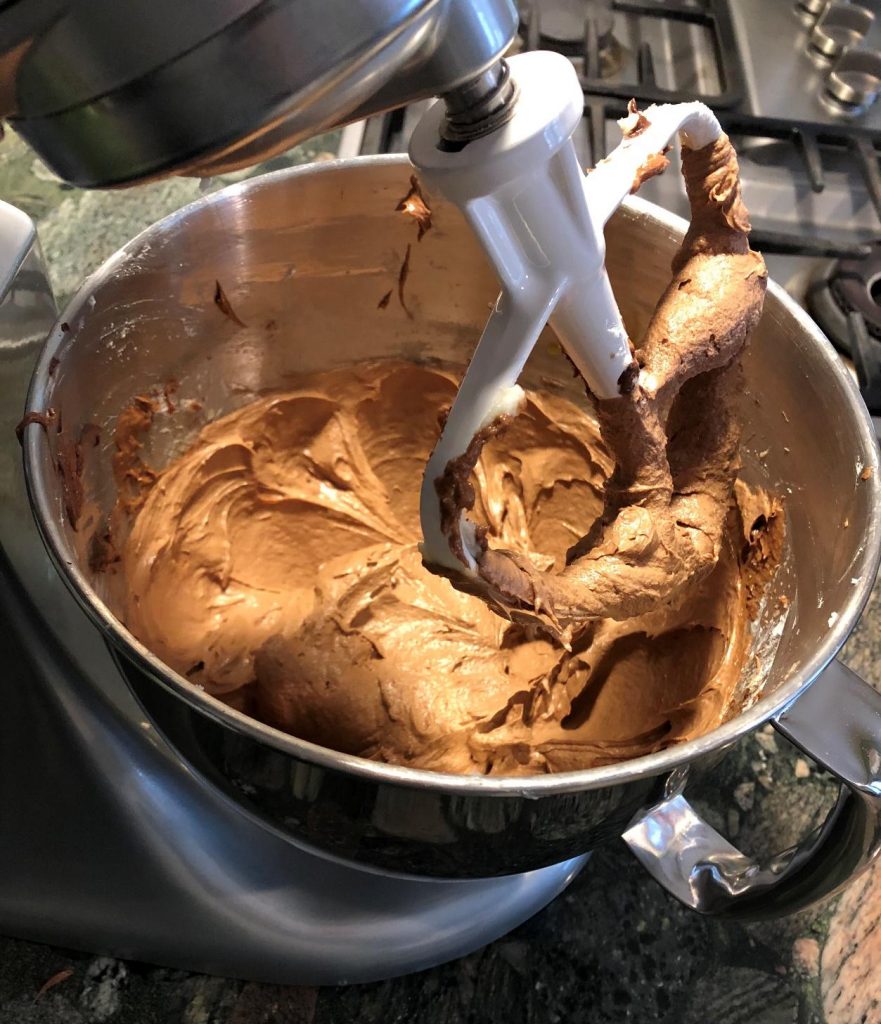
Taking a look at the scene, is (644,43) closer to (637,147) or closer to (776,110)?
(776,110)

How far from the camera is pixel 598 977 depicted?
0.67m

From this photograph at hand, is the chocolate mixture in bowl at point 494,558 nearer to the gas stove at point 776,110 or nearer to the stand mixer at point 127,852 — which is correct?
the stand mixer at point 127,852

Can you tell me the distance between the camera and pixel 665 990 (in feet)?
2.18

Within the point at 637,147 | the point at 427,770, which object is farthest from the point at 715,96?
the point at 427,770

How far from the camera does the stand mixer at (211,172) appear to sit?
263mm

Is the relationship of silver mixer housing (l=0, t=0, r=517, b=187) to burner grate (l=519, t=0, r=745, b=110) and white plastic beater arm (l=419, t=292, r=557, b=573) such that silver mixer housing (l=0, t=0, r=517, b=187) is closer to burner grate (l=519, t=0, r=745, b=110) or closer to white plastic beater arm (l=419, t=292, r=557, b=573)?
white plastic beater arm (l=419, t=292, r=557, b=573)

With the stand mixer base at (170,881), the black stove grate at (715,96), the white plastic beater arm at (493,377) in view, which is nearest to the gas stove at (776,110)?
the black stove grate at (715,96)

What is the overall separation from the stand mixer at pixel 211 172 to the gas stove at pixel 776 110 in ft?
1.43

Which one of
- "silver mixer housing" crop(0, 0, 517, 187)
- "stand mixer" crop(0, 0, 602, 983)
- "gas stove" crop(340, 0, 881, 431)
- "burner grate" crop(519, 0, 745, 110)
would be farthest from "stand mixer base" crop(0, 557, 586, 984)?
"burner grate" crop(519, 0, 745, 110)

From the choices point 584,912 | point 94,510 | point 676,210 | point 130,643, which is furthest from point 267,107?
point 676,210

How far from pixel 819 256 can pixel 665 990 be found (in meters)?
0.76

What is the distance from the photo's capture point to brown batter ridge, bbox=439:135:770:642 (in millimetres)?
560

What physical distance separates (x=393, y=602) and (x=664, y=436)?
347mm

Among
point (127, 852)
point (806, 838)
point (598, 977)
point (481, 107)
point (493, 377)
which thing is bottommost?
point (598, 977)
